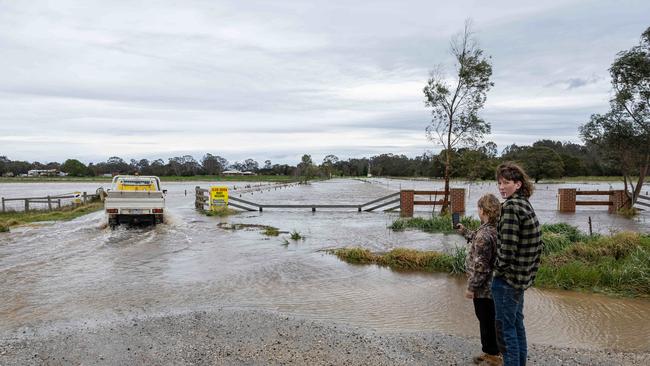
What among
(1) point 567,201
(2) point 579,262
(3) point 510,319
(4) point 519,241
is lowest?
(2) point 579,262

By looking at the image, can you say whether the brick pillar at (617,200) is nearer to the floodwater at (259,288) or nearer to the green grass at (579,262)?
the green grass at (579,262)

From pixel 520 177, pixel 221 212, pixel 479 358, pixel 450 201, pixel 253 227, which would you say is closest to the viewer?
pixel 520 177

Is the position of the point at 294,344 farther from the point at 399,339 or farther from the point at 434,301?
the point at 434,301

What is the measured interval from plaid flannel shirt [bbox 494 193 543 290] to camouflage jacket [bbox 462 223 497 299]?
0.53m

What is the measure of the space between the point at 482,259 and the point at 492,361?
110cm

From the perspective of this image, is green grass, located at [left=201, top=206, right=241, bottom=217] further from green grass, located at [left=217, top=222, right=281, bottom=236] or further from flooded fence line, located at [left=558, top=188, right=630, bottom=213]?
flooded fence line, located at [left=558, top=188, right=630, bottom=213]

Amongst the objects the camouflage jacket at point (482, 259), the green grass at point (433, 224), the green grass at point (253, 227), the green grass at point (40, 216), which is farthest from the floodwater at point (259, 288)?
the green grass at point (40, 216)

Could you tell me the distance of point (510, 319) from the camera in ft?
13.4

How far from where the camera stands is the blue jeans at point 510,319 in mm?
4051

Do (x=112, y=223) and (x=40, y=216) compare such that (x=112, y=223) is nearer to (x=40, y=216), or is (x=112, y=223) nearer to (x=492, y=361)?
(x=40, y=216)

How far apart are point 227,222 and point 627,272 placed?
578 inches

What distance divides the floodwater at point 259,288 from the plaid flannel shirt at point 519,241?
86.4 inches

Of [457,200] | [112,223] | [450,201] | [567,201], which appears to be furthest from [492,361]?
[567,201]

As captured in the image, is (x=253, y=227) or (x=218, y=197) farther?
(x=218, y=197)
